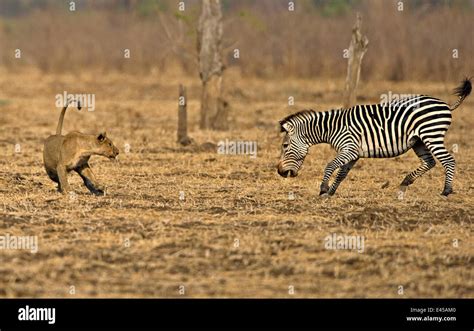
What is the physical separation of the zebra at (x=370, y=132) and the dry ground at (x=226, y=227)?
1.36ft

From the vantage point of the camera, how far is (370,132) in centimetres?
1403

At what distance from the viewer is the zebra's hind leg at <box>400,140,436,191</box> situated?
14414 mm

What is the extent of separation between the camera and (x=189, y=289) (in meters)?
9.07

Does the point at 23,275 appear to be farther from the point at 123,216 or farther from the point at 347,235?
the point at 347,235

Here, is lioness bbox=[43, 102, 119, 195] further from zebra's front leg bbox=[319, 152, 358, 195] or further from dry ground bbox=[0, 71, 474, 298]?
zebra's front leg bbox=[319, 152, 358, 195]

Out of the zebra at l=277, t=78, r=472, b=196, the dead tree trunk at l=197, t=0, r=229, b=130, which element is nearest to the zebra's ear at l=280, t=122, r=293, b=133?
the zebra at l=277, t=78, r=472, b=196

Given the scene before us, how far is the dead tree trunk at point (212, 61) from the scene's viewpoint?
71.7 ft

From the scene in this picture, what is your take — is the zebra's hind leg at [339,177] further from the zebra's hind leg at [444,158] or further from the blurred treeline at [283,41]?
the blurred treeline at [283,41]

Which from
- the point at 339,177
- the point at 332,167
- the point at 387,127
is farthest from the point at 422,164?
the point at 332,167

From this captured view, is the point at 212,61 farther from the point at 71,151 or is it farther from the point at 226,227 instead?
the point at 226,227

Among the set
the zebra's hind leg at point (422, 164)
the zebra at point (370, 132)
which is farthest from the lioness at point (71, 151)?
the zebra's hind leg at point (422, 164)
